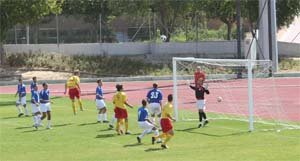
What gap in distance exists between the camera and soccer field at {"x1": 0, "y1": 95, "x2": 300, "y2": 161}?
18.4 metres

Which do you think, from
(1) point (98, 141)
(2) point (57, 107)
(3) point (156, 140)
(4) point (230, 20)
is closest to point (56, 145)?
(1) point (98, 141)

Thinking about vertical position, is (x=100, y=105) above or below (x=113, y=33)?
below

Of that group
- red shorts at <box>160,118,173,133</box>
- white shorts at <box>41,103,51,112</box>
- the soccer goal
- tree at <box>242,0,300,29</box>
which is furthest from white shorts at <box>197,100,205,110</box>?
tree at <box>242,0,300,29</box>

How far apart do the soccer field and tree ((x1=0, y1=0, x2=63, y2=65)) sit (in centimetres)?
2327

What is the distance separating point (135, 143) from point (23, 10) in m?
31.7

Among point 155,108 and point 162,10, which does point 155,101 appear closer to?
point 155,108

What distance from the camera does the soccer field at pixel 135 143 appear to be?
18.4 meters

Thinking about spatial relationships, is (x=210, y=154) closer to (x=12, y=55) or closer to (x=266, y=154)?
(x=266, y=154)

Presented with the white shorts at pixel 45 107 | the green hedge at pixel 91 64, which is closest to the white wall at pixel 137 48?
the green hedge at pixel 91 64

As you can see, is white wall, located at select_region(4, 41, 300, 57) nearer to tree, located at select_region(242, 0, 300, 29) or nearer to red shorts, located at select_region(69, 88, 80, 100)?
tree, located at select_region(242, 0, 300, 29)

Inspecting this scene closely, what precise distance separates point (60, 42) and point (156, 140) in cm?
4539

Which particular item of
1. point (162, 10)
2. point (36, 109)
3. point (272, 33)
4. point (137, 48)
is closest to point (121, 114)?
point (36, 109)

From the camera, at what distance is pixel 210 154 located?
18.4 metres

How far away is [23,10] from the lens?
50594 millimetres
